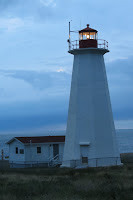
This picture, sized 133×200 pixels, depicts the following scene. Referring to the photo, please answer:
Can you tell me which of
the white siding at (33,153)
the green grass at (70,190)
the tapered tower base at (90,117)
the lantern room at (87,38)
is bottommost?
the green grass at (70,190)

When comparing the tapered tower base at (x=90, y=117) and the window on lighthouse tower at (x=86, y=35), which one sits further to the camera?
the window on lighthouse tower at (x=86, y=35)

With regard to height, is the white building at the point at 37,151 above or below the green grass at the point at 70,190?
above

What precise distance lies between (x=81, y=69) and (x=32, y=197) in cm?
1589

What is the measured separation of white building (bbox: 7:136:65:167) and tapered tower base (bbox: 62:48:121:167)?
19.0 feet

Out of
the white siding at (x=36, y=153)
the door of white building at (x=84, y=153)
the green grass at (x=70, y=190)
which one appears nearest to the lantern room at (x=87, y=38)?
the door of white building at (x=84, y=153)

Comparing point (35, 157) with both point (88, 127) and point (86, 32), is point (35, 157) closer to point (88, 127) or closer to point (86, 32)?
point (88, 127)

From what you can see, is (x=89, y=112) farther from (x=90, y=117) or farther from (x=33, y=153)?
(x=33, y=153)

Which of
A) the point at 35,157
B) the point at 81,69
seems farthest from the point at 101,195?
the point at 35,157

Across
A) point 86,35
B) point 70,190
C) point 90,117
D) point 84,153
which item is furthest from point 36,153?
point 70,190

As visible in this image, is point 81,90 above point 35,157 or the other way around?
above

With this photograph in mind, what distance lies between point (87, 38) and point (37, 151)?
1172cm

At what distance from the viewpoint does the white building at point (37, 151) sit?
3519 cm

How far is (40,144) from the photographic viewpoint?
35.7 m

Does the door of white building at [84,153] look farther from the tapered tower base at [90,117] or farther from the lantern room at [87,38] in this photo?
the lantern room at [87,38]
